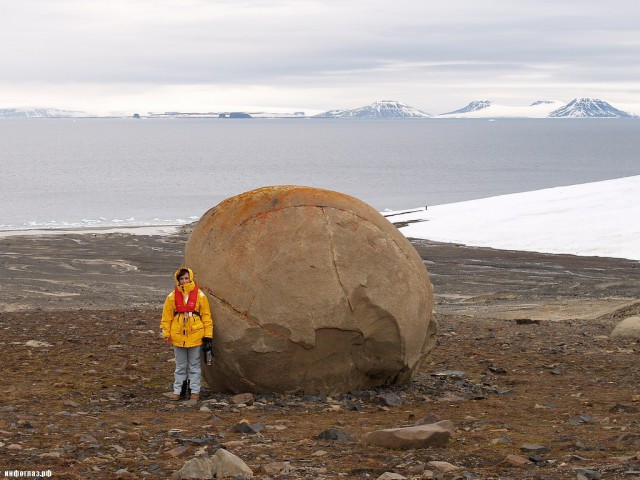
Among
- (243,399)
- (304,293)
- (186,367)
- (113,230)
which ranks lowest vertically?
(113,230)

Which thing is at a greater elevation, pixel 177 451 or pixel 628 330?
pixel 177 451

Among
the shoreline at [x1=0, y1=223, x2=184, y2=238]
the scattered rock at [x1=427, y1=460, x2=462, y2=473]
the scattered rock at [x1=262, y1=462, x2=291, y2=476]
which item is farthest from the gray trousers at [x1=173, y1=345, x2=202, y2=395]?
the shoreline at [x1=0, y1=223, x2=184, y2=238]

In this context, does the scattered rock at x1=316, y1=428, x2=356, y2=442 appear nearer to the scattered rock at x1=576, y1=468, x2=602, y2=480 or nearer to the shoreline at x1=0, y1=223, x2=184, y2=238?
the scattered rock at x1=576, y1=468, x2=602, y2=480

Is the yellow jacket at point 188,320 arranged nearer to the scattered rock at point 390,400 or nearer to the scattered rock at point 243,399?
the scattered rock at point 243,399

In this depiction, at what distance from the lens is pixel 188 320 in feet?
37.0

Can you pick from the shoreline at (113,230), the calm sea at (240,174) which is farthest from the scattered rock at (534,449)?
the calm sea at (240,174)

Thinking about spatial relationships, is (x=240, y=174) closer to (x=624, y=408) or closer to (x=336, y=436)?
(x=624, y=408)

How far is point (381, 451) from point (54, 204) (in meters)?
71.9

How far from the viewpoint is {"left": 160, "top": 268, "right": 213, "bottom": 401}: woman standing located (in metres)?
11.2

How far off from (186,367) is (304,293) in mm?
1744

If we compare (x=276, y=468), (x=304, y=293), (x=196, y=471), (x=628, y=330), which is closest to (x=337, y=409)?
(x=304, y=293)

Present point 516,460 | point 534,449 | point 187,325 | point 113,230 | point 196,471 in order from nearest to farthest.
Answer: point 196,471 → point 516,460 → point 534,449 → point 187,325 → point 113,230

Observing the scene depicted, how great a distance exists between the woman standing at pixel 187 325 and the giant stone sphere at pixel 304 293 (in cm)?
17

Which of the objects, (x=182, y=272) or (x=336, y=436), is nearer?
(x=336, y=436)
